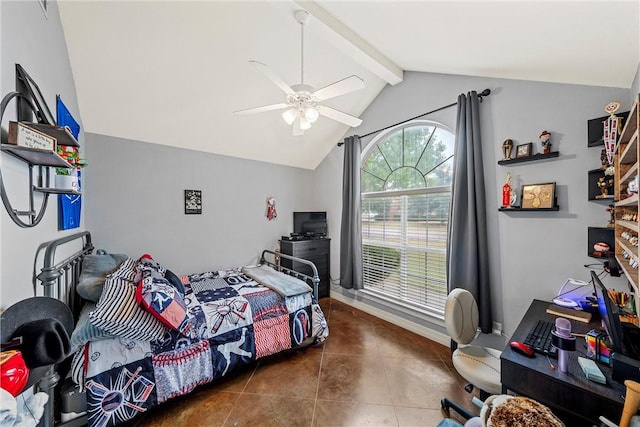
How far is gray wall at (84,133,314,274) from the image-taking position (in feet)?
8.68

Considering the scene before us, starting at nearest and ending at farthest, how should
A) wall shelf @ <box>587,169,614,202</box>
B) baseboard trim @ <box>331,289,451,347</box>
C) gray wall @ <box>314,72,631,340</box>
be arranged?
wall shelf @ <box>587,169,614,202</box> → gray wall @ <box>314,72,631,340</box> → baseboard trim @ <box>331,289,451,347</box>

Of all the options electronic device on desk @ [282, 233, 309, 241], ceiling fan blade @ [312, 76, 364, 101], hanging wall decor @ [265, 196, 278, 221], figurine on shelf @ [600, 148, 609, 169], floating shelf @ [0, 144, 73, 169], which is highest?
ceiling fan blade @ [312, 76, 364, 101]

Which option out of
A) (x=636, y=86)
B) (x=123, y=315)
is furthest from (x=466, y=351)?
(x=123, y=315)

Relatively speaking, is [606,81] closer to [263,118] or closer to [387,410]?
[387,410]

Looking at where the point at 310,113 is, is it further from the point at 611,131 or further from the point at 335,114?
the point at 611,131

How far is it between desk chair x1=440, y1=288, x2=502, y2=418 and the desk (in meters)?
0.34

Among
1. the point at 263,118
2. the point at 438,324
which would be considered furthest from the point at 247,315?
the point at 263,118

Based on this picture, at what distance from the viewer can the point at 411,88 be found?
2877 millimetres

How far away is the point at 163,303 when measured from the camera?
1.61 metres

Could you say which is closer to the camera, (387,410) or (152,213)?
(387,410)

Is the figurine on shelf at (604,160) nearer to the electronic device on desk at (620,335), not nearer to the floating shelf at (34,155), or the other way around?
the electronic device on desk at (620,335)

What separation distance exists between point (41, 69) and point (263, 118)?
194 cm

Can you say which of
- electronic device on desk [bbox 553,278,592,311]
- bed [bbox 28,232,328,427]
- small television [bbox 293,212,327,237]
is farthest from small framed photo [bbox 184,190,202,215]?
electronic device on desk [bbox 553,278,592,311]

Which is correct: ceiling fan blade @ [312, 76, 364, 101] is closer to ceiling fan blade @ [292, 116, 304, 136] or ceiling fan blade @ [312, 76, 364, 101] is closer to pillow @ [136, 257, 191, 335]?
ceiling fan blade @ [292, 116, 304, 136]
